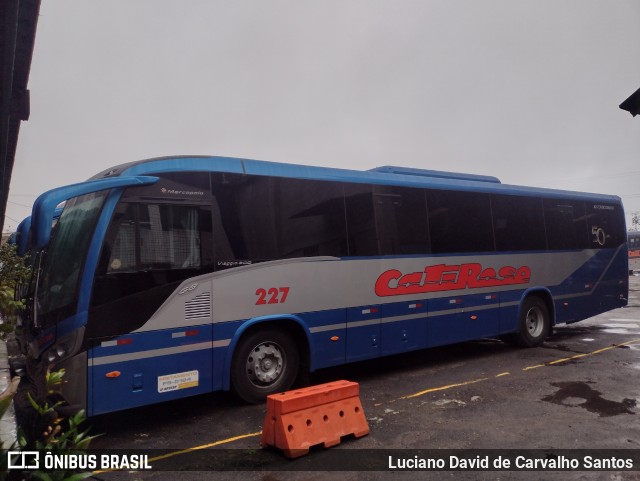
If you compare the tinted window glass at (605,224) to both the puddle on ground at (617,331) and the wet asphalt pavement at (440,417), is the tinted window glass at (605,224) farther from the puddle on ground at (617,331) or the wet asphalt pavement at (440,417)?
the wet asphalt pavement at (440,417)

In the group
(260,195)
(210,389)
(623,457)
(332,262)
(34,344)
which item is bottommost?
(623,457)

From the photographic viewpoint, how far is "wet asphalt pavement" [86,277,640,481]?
5102mm

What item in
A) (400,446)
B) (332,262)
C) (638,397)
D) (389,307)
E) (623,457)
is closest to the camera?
(623,457)

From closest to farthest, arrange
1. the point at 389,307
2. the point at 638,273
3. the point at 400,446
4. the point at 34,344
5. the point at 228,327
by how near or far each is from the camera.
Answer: the point at 400,446 → the point at 34,344 → the point at 228,327 → the point at 389,307 → the point at 638,273

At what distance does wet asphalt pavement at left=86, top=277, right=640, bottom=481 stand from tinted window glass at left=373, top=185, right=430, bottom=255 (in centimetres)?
224

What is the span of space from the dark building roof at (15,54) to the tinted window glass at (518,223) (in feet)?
27.7

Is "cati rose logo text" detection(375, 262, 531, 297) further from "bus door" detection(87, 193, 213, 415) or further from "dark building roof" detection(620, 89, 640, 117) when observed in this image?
"dark building roof" detection(620, 89, 640, 117)

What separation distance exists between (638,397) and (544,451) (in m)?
2.86

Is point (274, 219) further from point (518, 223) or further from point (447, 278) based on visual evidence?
point (518, 223)

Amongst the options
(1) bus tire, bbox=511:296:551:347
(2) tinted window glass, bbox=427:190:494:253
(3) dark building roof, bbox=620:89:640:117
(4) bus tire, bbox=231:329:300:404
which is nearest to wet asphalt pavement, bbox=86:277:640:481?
(4) bus tire, bbox=231:329:300:404

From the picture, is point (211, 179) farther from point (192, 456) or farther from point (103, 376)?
point (192, 456)

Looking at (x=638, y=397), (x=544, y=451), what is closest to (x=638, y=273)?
(x=638, y=397)

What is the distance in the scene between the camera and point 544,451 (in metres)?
5.27

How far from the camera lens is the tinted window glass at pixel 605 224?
12555 mm
